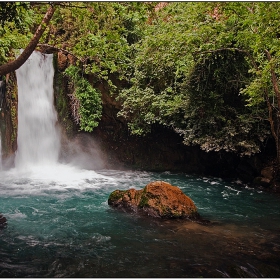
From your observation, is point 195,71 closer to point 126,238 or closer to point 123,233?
point 123,233

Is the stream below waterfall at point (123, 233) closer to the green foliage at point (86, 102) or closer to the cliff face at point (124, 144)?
the cliff face at point (124, 144)

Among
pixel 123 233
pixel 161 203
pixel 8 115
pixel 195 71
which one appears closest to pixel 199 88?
pixel 195 71

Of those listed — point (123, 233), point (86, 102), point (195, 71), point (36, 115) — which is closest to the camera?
point (123, 233)

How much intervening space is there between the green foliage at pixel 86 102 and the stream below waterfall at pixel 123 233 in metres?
3.20

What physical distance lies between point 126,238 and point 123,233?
28 cm

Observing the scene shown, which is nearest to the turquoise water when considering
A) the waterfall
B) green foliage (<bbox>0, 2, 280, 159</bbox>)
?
green foliage (<bbox>0, 2, 280, 159</bbox>)

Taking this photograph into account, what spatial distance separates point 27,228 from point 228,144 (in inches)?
328

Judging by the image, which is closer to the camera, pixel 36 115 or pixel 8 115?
pixel 8 115

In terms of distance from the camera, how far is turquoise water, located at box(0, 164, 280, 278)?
16.4 feet

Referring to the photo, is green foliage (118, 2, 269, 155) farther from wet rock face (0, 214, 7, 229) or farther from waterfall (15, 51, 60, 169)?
wet rock face (0, 214, 7, 229)

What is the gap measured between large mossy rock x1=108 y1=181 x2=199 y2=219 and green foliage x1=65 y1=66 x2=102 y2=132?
717cm

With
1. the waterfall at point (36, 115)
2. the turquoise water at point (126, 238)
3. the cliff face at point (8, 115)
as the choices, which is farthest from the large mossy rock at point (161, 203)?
the waterfall at point (36, 115)

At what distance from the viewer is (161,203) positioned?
25.2 feet

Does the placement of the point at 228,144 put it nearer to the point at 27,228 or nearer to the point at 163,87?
the point at 163,87
